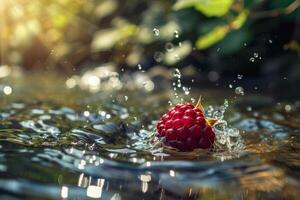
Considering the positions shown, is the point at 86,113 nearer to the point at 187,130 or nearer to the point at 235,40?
the point at 187,130

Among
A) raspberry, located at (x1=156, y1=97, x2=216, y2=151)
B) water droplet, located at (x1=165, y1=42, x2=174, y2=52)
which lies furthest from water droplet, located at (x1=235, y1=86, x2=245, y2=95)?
raspberry, located at (x1=156, y1=97, x2=216, y2=151)

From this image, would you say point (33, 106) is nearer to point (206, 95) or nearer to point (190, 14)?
point (206, 95)

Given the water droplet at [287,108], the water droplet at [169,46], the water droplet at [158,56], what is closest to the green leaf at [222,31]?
the water droplet at [287,108]

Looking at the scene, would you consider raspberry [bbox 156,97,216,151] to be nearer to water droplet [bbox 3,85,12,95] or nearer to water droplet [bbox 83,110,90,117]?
water droplet [bbox 83,110,90,117]

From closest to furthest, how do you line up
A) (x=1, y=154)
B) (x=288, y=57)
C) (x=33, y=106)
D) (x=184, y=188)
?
(x=184, y=188), (x=1, y=154), (x=33, y=106), (x=288, y=57)

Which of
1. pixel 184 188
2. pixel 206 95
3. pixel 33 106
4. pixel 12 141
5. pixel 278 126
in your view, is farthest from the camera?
pixel 206 95

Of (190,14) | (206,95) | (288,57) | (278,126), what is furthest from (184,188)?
(190,14)

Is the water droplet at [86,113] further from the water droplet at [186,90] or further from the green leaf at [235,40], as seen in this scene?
the green leaf at [235,40]
